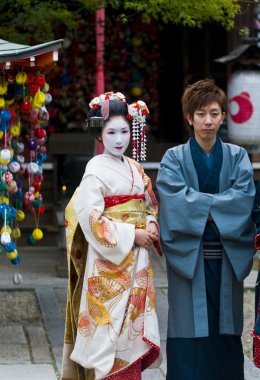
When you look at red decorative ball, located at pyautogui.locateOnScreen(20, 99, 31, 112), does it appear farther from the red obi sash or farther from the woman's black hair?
A: the red obi sash

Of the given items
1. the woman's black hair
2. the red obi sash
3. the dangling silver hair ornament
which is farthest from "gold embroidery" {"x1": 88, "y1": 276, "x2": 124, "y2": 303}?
the woman's black hair

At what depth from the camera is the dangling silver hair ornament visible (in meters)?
4.96

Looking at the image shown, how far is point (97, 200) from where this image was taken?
15.7 ft

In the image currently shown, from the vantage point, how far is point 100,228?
4758 mm

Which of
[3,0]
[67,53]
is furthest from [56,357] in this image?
[67,53]

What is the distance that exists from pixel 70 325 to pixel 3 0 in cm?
303

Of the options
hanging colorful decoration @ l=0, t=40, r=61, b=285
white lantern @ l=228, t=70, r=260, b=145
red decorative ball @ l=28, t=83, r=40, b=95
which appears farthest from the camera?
white lantern @ l=228, t=70, r=260, b=145

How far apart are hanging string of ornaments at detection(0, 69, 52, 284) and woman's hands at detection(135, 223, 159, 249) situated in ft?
4.44

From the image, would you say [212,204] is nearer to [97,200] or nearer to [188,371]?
[97,200]

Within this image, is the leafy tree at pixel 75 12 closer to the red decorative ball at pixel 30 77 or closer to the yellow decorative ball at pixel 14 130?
the red decorative ball at pixel 30 77

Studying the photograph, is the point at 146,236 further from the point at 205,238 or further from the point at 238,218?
the point at 238,218

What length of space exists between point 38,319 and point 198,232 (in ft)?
9.18

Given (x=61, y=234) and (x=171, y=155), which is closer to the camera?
(x=171, y=155)

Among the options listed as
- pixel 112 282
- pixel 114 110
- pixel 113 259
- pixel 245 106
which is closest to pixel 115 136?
pixel 114 110
